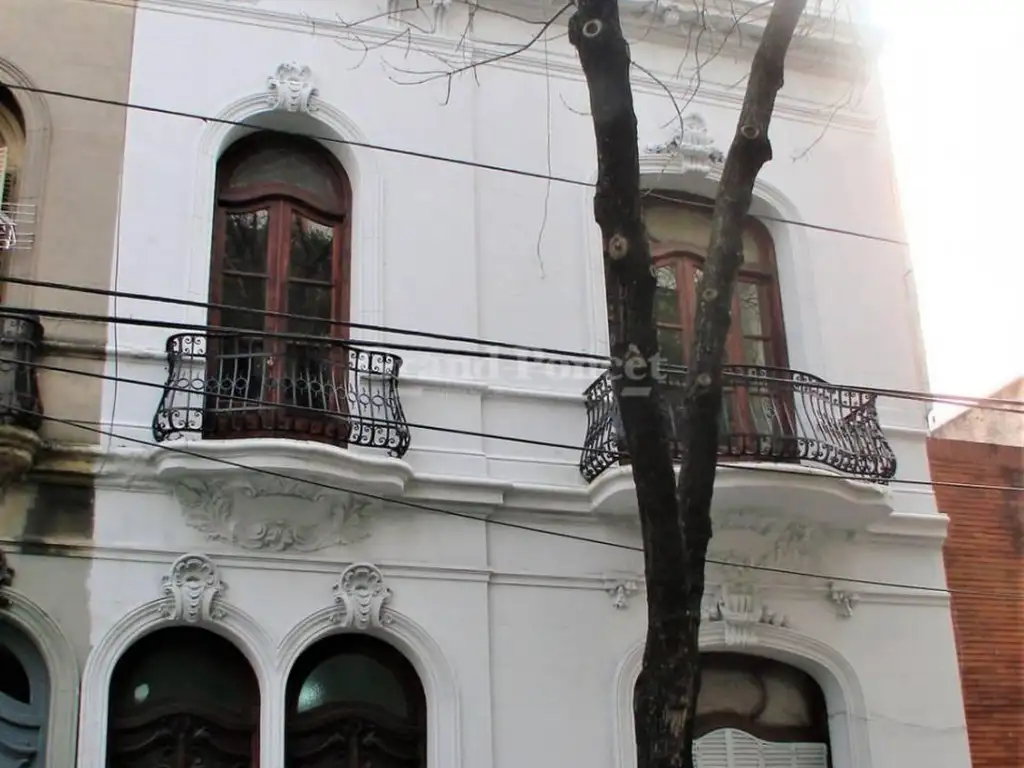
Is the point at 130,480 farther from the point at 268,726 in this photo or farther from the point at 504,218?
the point at 504,218

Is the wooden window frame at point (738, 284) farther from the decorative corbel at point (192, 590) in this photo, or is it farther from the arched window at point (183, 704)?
the arched window at point (183, 704)

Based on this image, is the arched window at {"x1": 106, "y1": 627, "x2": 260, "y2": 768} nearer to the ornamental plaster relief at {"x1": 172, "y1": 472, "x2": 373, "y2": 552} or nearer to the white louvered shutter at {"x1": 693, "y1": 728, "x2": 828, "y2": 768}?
the ornamental plaster relief at {"x1": 172, "y1": 472, "x2": 373, "y2": 552}

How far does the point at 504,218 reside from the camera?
10.8 m

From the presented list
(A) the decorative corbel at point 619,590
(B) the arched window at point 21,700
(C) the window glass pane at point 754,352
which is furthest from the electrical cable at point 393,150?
(B) the arched window at point 21,700

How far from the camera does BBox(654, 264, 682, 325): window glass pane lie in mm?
11227

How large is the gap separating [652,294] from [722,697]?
16.6 feet

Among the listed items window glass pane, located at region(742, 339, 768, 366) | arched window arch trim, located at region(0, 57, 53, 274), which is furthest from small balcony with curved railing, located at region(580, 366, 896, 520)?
arched window arch trim, located at region(0, 57, 53, 274)

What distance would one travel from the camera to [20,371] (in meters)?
8.83

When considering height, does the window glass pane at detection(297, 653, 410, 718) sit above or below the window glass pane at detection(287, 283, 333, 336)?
below

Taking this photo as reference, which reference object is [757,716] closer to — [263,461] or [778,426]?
[778,426]

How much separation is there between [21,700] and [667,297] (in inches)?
242

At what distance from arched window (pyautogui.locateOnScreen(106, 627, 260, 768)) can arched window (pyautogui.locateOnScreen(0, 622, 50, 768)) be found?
471 mm

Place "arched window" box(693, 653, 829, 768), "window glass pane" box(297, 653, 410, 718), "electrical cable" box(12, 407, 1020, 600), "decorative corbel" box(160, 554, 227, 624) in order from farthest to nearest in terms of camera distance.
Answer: "arched window" box(693, 653, 829, 768)
"window glass pane" box(297, 653, 410, 718)
"electrical cable" box(12, 407, 1020, 600)
"decorative corbel" box(160, 554, 227, 624)

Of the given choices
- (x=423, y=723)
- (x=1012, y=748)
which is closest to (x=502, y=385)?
(x=423, y=723)
